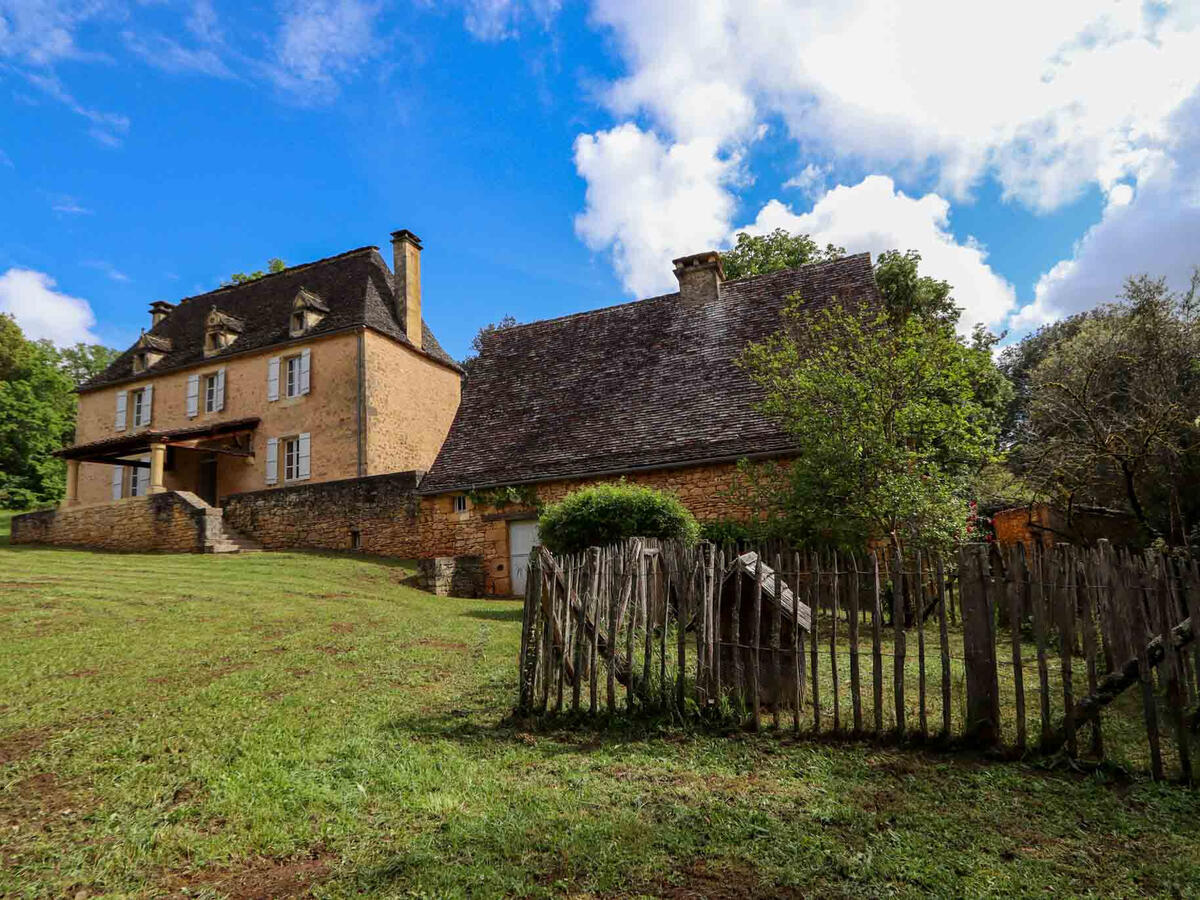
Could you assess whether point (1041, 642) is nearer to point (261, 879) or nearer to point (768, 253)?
point (261, 879)

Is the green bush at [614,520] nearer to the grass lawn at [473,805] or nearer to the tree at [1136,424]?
the grass lawn at [473,805]

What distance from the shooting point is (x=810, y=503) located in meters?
10.8

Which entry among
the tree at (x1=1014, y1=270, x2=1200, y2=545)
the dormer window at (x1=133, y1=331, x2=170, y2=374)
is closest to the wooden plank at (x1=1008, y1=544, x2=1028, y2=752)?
the tree at (x1=1014, y1=270, x2=1200, y2=545)

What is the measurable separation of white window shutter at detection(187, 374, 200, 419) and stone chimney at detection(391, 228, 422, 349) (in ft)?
24.8

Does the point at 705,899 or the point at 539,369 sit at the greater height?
the point at 539,369

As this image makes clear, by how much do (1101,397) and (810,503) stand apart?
29.9 feet

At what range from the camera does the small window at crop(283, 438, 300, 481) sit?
2240 centimetres

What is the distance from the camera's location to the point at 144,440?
20.0 metres

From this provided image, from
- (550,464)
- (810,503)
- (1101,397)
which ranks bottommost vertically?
(810,503)

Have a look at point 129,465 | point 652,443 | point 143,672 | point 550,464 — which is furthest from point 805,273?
point 129,465

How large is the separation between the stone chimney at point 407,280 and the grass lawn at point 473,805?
61.7 ft

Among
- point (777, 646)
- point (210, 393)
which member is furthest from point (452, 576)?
point (210, 393)

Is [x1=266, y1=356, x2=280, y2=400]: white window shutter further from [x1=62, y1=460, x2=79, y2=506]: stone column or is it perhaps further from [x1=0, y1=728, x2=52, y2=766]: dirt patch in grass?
[x1=0, y1=728, x2=52, y2=766]: dirt patch in grass

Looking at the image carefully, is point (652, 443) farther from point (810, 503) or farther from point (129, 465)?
point (129, 465)
